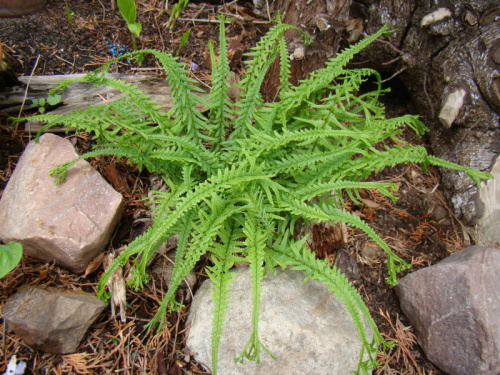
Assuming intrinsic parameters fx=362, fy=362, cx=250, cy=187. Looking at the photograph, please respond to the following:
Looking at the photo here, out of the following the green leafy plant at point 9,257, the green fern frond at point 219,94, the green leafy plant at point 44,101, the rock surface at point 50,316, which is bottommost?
the rock surface at point 50,316

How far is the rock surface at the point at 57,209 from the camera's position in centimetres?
214

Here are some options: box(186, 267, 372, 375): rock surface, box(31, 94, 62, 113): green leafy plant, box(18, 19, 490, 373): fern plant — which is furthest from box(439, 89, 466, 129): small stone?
box(31, 94, 62, 113): green leafy plant

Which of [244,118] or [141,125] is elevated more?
[244,118]

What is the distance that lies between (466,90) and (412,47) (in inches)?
22.8

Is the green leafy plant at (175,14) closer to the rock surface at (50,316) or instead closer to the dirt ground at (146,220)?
the dirt ground at (146,220)

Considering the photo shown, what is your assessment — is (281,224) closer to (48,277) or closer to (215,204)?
(215,204)

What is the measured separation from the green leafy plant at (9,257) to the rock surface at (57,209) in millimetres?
167

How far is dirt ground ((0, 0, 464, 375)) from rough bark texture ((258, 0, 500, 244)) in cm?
25

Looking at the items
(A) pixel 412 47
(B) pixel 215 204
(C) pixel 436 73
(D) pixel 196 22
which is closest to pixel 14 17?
(D) pixel 196 22

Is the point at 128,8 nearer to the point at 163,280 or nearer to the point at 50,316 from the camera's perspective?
the point at 163,280

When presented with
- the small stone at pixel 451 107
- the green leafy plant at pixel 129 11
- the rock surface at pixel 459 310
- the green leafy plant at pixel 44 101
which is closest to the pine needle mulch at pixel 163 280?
the rock surface at pixel 459 310

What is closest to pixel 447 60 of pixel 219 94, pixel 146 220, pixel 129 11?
pixel 219 94

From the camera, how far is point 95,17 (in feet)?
10.6

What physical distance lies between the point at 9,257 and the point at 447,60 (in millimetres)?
3258
